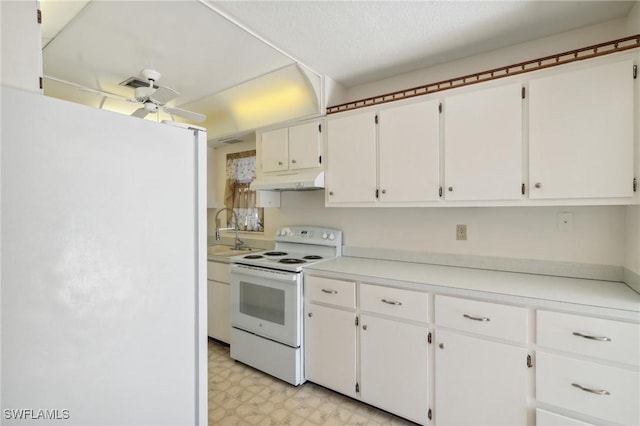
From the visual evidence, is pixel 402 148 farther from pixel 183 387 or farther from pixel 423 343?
pixel 183 387

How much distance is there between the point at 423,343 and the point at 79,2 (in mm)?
2845

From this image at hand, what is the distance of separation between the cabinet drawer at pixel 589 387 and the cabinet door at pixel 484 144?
2.94 feet

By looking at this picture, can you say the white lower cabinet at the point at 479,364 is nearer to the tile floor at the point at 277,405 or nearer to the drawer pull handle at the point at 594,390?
the drawer pull handle at the point at 594,390

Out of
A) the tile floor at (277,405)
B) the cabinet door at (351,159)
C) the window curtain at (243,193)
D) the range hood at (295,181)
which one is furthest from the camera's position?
the window curtain at (243,193)

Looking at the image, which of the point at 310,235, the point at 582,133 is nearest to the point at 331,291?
the point at 310,235

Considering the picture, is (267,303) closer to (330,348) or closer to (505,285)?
(330,348)

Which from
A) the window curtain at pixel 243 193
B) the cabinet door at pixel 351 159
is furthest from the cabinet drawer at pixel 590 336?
the window curtain at pixel 243 193

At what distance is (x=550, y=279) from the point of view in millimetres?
1756

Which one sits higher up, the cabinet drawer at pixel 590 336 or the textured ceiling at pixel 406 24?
the textured ceiling at pixel 406 24

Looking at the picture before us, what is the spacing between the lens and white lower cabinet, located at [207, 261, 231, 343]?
2.79 m

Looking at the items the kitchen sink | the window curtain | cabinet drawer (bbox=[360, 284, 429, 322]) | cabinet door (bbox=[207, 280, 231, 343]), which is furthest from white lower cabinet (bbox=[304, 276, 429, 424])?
the window curtain

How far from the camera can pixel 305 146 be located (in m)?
2.56

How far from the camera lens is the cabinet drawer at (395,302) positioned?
1.73 meters

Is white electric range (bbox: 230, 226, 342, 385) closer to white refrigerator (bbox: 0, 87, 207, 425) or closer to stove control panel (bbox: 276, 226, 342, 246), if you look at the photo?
stove control panel (bbox: 276, 226, 342, 246)
